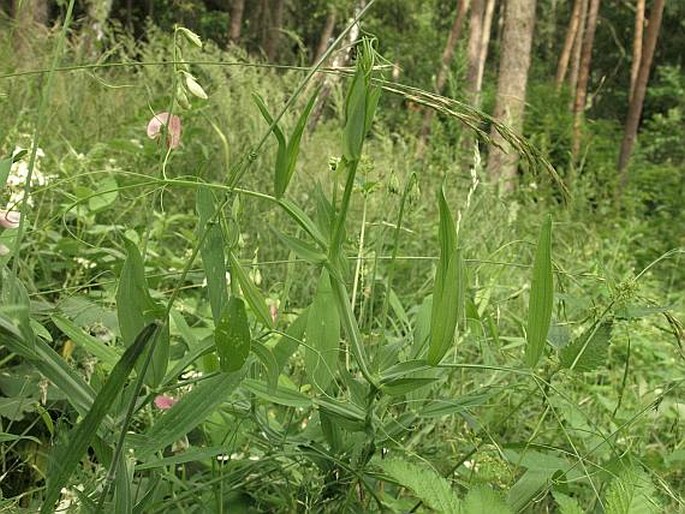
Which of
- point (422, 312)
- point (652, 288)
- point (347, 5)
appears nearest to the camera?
point (422, 312)

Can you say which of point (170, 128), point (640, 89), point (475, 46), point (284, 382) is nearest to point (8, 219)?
point (170, 128)

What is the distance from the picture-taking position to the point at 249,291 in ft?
2.49

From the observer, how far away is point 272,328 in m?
0.77

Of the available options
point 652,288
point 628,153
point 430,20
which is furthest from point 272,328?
point 430,20

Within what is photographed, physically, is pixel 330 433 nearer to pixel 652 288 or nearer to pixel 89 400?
pixel 89 400

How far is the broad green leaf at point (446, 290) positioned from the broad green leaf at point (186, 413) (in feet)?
0.54

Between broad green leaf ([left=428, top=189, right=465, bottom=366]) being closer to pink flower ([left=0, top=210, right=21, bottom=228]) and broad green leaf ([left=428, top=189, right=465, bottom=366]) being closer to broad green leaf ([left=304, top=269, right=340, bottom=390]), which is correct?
broad green leaf ([left=304, top=269, right=340, bottom=390])

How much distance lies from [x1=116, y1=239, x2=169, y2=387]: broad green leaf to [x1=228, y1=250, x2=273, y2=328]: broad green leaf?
71 mm

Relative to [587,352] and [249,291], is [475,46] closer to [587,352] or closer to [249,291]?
[587,352]

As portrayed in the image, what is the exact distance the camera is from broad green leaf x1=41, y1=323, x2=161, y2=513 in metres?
0.58

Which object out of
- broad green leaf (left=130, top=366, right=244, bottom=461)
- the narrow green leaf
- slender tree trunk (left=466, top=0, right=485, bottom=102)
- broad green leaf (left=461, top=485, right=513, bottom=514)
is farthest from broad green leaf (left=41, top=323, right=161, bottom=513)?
slender tree trunk (left=466, top=0, right=485, bottom=102)

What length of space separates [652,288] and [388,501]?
136 inches

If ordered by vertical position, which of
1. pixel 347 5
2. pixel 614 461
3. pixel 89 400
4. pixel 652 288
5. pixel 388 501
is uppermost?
pixel 347 5

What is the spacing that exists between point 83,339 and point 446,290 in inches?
12.8
